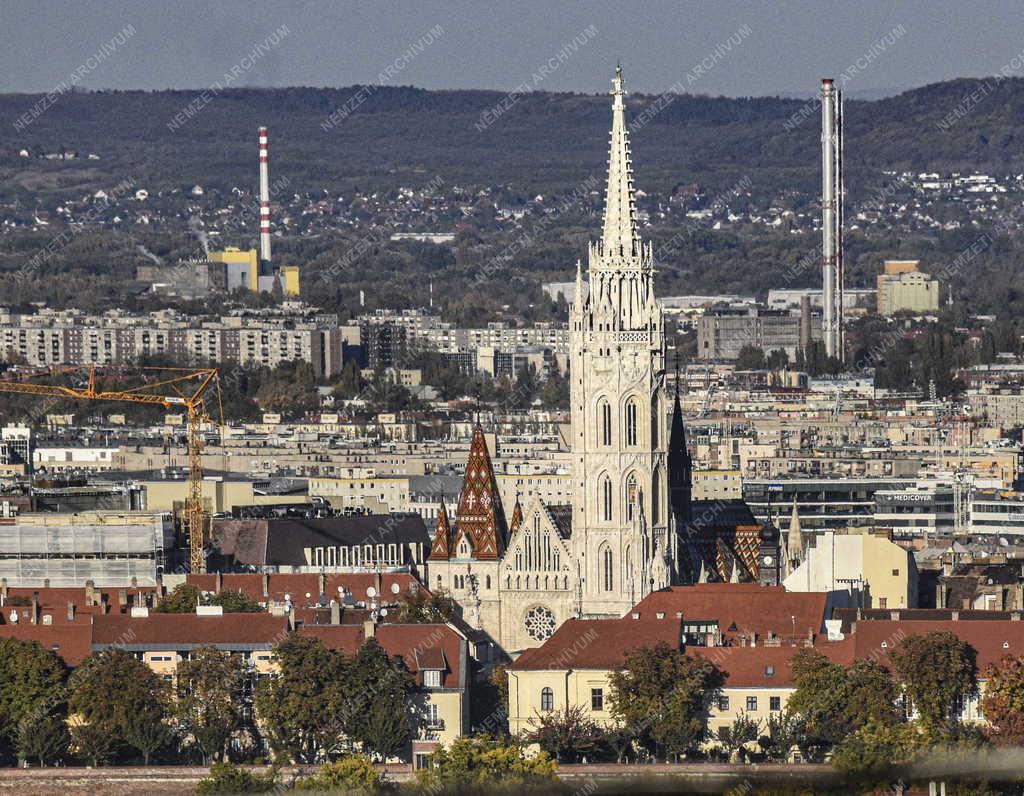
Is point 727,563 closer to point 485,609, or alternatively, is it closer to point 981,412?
point 485,609

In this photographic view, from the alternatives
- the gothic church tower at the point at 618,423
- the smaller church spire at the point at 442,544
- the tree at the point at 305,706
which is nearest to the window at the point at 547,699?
the tree at the point at 305,706

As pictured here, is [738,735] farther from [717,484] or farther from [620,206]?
[717,484]

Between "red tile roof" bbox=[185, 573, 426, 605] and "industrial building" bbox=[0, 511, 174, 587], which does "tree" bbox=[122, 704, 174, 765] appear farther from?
"industrial building" bbox=[0, 511, 174, 587]

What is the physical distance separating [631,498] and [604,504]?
48 centimetres

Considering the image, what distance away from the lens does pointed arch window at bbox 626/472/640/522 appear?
6309 cm

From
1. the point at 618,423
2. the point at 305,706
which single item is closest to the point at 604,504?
the point at 618,423

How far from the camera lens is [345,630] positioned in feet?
161

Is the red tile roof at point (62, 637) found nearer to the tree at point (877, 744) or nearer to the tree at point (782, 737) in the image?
the tree at point (782, 737)

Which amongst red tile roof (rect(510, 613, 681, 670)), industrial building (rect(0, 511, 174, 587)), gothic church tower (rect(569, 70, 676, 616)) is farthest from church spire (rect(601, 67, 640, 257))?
red tile roof (rect(510, 613, 681, 670))

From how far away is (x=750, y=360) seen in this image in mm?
182000

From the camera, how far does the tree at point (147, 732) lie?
44.0 metres

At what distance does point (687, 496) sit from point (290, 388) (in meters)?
100

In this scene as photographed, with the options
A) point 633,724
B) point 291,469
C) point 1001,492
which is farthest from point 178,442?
point 633,724

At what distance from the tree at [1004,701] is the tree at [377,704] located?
22.9ft
